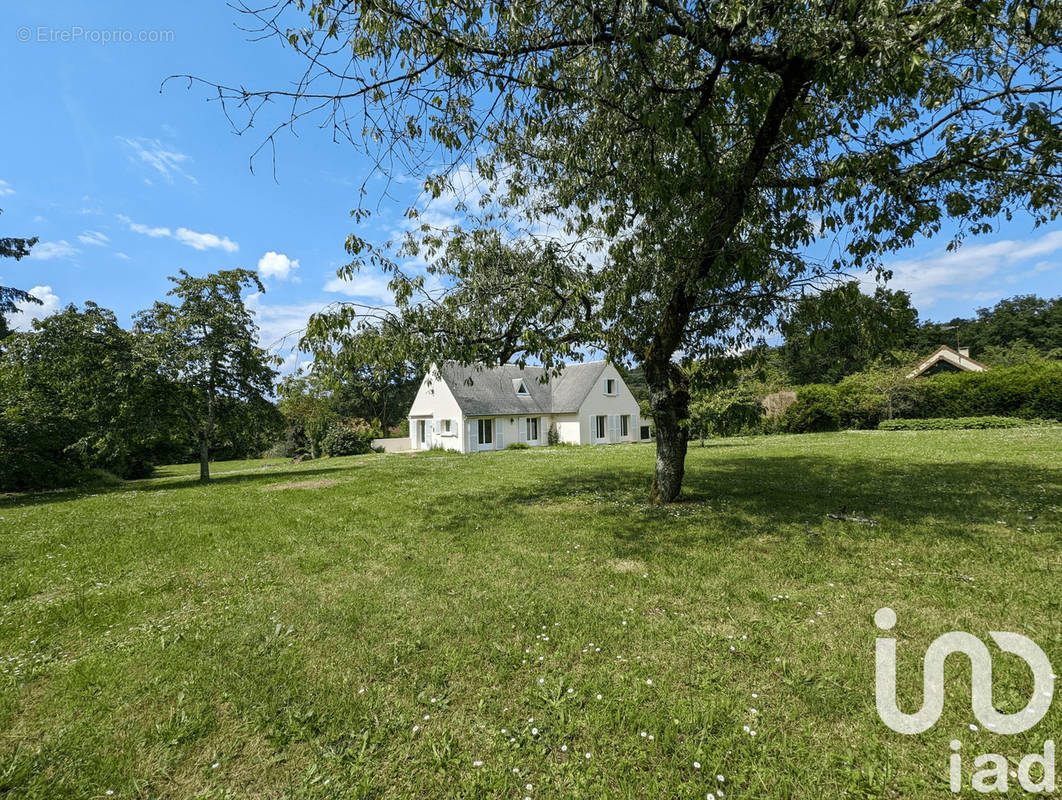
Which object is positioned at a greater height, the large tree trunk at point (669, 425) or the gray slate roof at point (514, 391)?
the gray slate roof at point (514, 391)

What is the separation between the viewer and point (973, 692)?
9.40 ft

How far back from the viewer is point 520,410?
1172 inches

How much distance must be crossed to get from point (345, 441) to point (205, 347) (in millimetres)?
16169

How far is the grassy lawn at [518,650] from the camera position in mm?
2443

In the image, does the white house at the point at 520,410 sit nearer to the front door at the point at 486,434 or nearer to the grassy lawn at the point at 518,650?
the front door at the point at 486,434

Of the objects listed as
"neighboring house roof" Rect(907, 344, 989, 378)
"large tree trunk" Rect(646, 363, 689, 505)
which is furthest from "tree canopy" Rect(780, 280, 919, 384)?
"neighboring house roof" Rect(907, 344, 989, 378)

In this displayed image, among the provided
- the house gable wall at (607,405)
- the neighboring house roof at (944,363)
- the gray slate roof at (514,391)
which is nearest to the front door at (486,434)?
the gray slate roof at (514,391)

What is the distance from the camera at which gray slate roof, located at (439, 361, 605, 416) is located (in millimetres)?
27702

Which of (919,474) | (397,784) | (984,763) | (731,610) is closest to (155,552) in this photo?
(397,784)

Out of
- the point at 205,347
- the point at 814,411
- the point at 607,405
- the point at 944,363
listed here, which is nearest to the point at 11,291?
the point at 205,347

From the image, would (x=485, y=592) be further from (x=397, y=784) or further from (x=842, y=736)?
(x=842, y=736)

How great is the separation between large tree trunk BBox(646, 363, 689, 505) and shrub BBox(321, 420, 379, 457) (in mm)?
29058

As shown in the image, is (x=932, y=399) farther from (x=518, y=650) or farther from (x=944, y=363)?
(x=518, y=650)

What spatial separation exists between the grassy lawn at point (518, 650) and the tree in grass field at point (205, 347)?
37.0 ft
